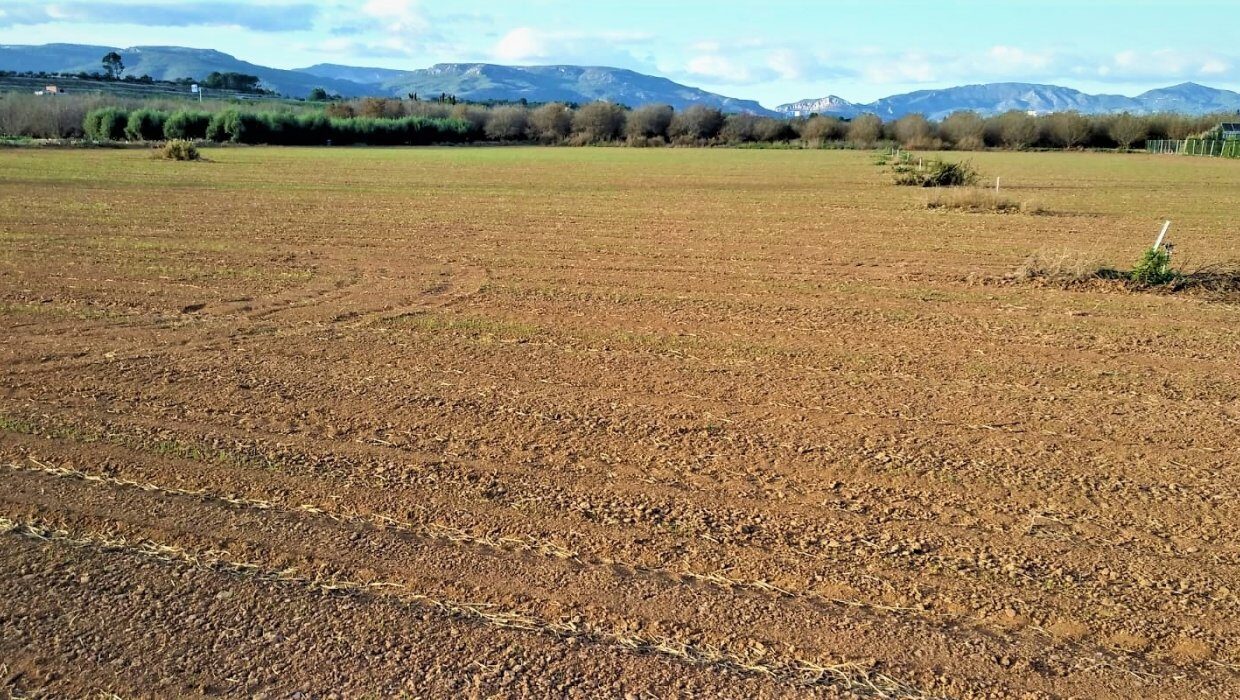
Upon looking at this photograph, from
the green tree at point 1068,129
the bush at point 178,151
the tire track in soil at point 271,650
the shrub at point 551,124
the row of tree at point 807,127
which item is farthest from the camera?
the shrub at point 551,124

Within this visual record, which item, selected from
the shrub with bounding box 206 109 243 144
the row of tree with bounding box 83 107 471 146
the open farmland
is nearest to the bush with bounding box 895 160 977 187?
the open farmland

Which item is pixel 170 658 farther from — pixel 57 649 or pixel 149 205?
pixel 149 205

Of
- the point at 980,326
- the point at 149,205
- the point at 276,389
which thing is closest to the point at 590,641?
the point at 276,389

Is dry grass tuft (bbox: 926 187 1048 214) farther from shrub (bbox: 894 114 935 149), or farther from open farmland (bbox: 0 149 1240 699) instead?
shrub (bbox: 894 114 935 149)

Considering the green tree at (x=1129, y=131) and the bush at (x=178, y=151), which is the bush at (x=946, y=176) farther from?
the green tree at (x=1129, y=131)

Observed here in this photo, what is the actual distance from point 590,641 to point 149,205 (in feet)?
84.1

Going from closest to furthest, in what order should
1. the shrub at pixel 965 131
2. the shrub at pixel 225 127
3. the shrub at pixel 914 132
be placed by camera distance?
the shrub at pixel 225 127 → the shrub at pixel 965 131 → the shrub at pixel 914 132

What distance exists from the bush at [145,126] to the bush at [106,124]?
2.46ft

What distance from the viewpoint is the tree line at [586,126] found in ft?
284

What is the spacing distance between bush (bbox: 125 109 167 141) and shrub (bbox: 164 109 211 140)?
92 centimetres

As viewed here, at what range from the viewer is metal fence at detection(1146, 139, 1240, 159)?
263 ft

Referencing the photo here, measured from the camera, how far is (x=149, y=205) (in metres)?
26.1

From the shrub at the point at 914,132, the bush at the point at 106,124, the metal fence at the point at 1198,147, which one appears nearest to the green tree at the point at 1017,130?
the shrub at the point at 914,132

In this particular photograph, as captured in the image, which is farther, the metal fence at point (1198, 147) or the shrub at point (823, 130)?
the shrub at point (823, 130)
